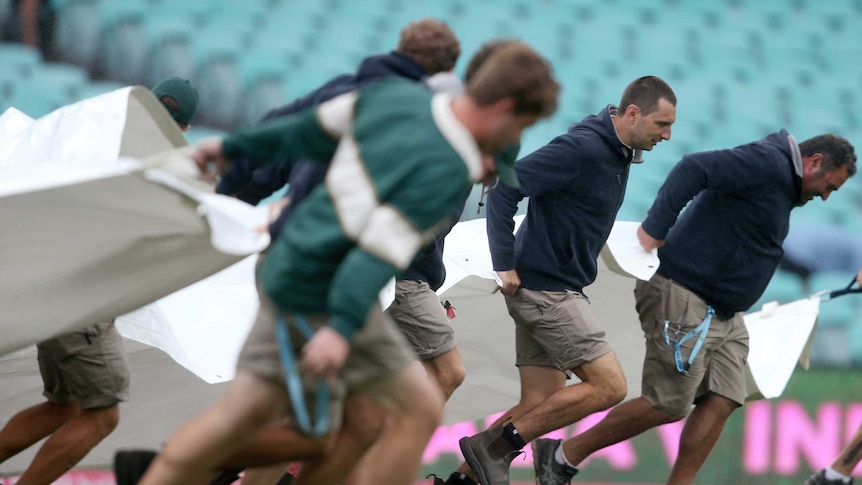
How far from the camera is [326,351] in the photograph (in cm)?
276

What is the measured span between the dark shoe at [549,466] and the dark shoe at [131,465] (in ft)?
7.32

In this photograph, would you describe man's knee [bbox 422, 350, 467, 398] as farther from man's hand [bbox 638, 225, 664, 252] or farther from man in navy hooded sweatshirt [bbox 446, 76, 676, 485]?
man's hand [bbox 638, 225, 664, 252]

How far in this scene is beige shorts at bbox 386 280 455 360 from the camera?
197 inches

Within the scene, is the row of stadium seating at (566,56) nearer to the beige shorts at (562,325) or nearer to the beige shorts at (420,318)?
the beige shorts at (562,325)

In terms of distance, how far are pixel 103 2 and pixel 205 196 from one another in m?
6.77

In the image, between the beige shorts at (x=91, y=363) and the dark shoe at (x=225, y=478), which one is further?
the beige shorts at (x=91, y=363)

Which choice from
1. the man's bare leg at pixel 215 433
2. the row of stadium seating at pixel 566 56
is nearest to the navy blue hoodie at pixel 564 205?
the man's bare leg at pixel 215 433

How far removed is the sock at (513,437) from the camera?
5.00 meters

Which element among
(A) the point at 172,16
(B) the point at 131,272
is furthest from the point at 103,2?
(B) the point at 131,272

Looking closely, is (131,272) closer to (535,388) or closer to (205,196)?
(205,196)

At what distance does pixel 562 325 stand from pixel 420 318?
614 mm

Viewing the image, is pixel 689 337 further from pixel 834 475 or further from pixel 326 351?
pixel 326 351

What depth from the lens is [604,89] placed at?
34.4 ft

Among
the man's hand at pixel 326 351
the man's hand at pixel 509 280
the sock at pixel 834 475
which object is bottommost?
the sock at pixel 834 475
